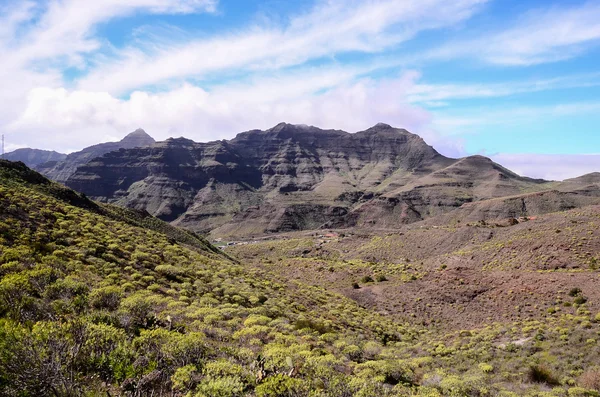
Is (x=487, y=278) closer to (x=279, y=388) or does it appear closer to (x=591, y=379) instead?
(x=591, y=379)

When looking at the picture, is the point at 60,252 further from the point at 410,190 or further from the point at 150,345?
the point at 410,190

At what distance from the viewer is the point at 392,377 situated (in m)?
14.0

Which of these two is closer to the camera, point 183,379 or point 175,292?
point 183,379

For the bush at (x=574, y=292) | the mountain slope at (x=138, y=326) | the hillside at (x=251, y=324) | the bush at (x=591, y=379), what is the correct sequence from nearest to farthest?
1. the mountain slope at (x=138, y=326)
2. the hillside at (x=251, y=324)
3. the bush at (x=591, y=379)
4. the bush at (x=574, y=292)

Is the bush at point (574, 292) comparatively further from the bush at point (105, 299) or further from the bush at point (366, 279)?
the bush at point (105, 299)

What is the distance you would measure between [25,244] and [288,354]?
60.0 feet

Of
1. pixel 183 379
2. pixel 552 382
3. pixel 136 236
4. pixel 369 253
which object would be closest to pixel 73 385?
pixel 183 379

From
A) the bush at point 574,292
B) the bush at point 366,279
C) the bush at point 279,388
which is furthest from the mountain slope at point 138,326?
the bush at point 366,279

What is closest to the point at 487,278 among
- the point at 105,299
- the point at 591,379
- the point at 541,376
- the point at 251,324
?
the point at 541,376

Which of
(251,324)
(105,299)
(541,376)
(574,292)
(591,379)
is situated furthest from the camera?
(574,292)

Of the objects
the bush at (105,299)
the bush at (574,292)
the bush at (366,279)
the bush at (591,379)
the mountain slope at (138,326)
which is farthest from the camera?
the bush at (366,279)

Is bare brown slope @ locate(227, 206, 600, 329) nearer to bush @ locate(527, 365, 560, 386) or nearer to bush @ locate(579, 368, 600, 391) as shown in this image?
bush @ locate(527, 365, 560, 386)

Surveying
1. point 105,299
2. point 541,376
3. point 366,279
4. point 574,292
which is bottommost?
point 366,279

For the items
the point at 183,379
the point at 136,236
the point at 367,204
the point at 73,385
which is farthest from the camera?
the point at 367,204
